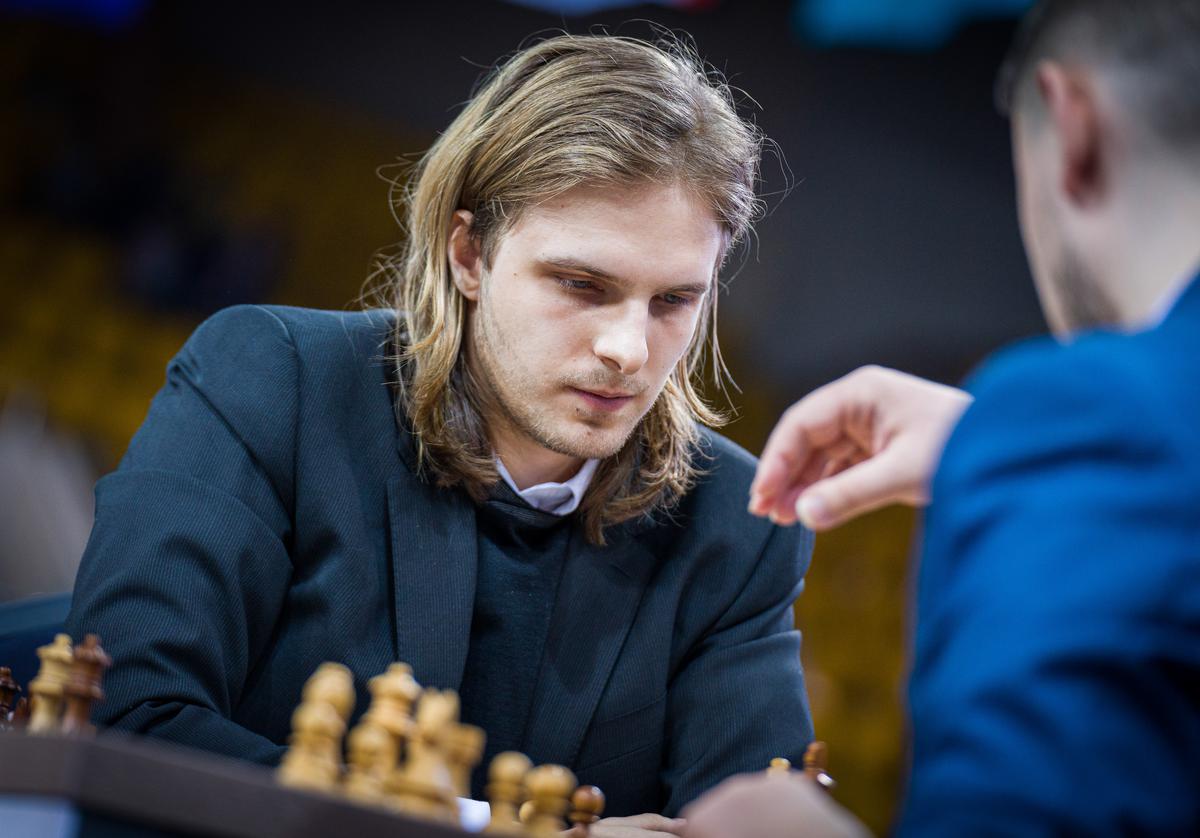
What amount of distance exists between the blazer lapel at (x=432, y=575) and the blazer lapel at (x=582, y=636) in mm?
137

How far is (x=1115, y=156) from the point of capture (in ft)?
2.91

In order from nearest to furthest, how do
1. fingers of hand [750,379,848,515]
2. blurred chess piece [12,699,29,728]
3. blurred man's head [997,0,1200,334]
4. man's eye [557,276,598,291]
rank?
1. blurred man's head [997,0,1200,334]
2. fingers of hand [750,379,848,515]
3. blurred chess piece [12,699,29,728]
4. man's eye [557,276,598,291]

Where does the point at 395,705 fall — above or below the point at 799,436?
Result: below

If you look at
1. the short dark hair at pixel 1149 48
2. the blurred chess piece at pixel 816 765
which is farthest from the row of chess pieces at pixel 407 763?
the short dark hair at pixel 1149 48

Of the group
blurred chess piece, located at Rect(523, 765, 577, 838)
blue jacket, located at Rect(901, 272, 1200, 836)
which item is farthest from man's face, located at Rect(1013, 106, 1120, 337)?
blurred chess piece, located at Rect(523, 765, 577, 838)

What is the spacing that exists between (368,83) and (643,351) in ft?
14.9

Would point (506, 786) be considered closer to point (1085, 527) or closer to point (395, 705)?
point (395, 705)

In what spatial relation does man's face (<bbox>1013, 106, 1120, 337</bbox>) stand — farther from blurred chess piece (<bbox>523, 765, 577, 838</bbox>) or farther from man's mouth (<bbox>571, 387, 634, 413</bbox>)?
man's mouth (<bbox>571, 387, 634, 413</bbox>)

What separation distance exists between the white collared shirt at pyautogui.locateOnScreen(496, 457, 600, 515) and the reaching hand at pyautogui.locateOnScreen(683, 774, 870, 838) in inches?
40.7

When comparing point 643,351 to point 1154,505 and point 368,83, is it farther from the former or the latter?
point 368,83

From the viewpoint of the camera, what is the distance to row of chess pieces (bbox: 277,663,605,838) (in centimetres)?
89

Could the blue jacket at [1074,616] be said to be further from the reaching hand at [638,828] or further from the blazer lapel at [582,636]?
the blazer lapel at [582,636]

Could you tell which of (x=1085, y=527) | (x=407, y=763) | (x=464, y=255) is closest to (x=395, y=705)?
(x=407, y=763)

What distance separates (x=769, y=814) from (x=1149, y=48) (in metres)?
0.56
